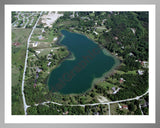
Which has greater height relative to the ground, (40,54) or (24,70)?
(40,54)

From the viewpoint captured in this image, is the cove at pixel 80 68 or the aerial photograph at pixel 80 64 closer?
the aerial photograph at pixel 80 64

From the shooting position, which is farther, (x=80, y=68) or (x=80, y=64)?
(x=80, y=64)

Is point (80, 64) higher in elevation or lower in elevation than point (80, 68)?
higher

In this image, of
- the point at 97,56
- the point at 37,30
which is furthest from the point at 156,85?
the point at 37,30

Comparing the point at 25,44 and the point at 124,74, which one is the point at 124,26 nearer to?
the point at 124,74

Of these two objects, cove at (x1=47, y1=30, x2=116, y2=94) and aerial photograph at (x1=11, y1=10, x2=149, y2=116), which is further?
cove at (x1=47, y1=30, x2=116, y2=94)
